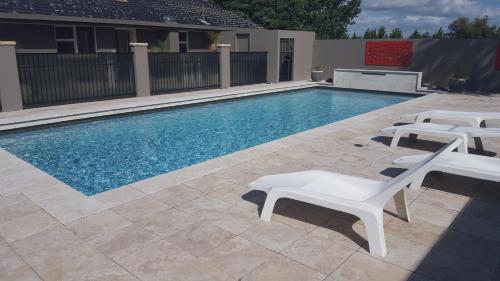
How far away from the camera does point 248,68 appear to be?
771 inches

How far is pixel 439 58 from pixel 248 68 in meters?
10.0

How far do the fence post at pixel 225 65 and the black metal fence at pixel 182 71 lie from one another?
193mm

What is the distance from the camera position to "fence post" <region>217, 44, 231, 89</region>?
1747 cm

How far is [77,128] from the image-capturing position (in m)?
10.9

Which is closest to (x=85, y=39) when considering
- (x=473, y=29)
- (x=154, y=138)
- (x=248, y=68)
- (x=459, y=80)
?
(x=248, y=68)

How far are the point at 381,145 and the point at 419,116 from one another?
1787 millimetres

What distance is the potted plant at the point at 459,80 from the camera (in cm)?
1784

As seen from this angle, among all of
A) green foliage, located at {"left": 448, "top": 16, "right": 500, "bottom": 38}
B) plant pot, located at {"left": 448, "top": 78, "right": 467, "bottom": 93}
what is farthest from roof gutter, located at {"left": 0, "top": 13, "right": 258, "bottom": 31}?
green foliage, located at {"left": 448, "top": 16, "right": 500, "bottom": 38}

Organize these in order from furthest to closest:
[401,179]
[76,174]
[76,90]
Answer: [76,90]
[76,174]
[401,179]

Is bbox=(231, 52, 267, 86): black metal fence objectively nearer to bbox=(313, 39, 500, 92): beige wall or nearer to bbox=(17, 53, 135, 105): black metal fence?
bbox=(313, 39, 500, 92): beige wall

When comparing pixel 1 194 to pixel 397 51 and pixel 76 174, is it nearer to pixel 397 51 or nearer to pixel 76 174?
pixel 76 174

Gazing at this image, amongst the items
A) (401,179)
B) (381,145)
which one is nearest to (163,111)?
(381,145)

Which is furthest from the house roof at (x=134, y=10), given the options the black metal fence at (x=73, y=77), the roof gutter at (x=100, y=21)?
the black metal fence at (x=73, y=77)

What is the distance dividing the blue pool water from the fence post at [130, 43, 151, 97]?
73.8 inches
